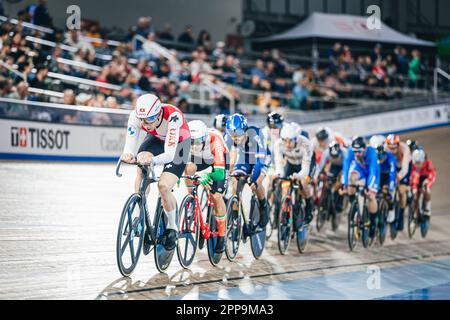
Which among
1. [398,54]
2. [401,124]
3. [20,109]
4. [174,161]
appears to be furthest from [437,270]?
[398,54]

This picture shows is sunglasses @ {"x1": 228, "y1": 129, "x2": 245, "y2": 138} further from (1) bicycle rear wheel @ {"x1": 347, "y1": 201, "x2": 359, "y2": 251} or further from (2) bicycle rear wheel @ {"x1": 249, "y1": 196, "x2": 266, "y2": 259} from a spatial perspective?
(1) bicycle rear wheel @ {"x1": 347, "y1": 201, "x2": 359, "y2": 251}

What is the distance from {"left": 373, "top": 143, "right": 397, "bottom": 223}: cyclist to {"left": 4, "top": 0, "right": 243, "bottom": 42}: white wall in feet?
27.8

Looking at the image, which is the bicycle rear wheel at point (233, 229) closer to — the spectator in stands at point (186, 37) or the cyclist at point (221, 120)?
the cyclist at point (221, 120)

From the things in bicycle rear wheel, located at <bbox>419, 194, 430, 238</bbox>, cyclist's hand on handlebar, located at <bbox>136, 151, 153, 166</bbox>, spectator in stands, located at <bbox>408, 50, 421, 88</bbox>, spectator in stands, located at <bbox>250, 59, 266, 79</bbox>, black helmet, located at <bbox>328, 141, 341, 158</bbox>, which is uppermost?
spectator in stands, located at <bbox>408, 50, 421, 88</bbox>

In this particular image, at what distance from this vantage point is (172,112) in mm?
6727

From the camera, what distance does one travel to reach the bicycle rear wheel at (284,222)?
30.0ft

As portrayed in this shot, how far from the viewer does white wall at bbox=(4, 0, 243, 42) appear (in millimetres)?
17670

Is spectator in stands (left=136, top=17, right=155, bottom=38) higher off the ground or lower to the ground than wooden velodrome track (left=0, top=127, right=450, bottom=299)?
higher

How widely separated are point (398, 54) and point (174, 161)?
18190 mm

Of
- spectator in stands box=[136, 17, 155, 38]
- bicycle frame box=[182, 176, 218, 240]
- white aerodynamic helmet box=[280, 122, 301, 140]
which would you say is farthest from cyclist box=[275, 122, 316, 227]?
spectator in stands box=[136, 17, 155, 38]

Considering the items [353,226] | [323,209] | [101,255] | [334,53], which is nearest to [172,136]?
[101,255]

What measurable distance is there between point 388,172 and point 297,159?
6.35 feet

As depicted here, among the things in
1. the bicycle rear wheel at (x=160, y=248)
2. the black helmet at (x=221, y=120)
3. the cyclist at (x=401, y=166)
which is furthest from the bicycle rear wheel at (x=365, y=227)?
the bicycle rear wheel at (x=160, y=248)
